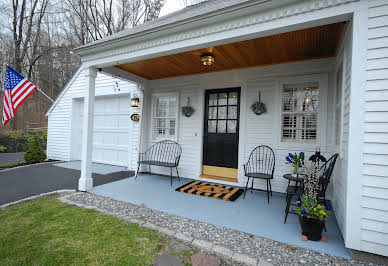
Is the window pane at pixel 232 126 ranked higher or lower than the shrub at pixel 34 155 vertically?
higher

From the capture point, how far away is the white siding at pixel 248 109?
11.0 feet

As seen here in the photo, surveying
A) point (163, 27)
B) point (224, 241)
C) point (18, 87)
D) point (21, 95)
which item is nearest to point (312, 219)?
point (224, 241)

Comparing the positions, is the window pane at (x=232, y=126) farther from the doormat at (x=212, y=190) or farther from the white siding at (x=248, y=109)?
the doormat at (x=212, y=190)

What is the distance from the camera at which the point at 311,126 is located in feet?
11.0

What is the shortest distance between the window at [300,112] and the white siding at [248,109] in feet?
0.53

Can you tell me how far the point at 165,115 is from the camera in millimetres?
4914

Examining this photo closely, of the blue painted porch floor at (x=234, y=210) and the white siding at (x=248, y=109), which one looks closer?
the blue painted porch floor at (x=234, y=210)

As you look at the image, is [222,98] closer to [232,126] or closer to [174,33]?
[232,126]

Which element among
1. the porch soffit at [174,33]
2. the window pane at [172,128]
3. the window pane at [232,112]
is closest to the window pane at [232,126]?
the window pane at [232,112]

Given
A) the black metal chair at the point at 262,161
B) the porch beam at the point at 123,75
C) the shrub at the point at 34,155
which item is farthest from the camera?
the shrub at the point at 34,155

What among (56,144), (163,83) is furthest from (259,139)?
(56,144)

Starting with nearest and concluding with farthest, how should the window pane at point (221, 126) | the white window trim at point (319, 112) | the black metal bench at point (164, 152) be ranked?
the white window trim at point (319, 112), the window pane at point (221, 126), the black metal bench at point (164, 152)

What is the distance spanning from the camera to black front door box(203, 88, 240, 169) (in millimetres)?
4062

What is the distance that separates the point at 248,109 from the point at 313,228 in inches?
95.7
